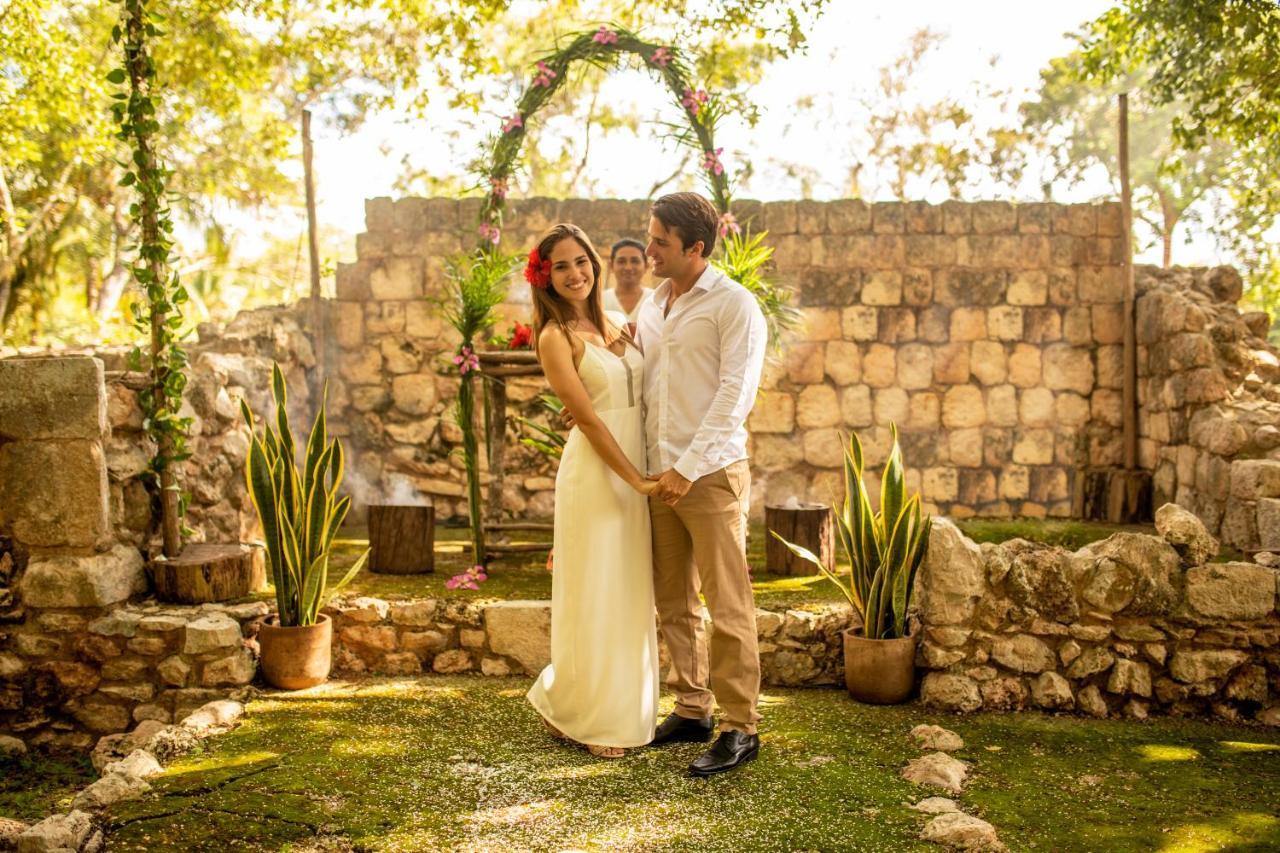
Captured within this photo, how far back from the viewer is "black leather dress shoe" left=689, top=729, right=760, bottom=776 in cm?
315

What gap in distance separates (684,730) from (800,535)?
1.96 m

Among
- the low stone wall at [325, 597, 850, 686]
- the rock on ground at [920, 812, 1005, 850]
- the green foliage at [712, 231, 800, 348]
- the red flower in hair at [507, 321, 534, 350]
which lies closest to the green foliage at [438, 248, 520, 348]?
the red flower in hair at [507, 321, 534, 350]

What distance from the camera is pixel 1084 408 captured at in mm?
7199

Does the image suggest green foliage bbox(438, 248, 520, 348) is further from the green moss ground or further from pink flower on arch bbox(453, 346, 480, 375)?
the green moss ground

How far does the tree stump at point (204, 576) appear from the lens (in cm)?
444

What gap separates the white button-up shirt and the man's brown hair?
5.0 inches

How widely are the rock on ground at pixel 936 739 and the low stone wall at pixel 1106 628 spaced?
382 millimetres

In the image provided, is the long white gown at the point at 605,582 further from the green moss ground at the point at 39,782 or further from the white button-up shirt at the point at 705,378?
the green moss ground at the point at 39,782

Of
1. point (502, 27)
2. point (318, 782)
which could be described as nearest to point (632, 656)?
point (318, 782)

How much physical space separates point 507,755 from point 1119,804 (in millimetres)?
1887

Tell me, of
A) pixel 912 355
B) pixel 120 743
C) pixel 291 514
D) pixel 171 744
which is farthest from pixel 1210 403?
pixel 120 743

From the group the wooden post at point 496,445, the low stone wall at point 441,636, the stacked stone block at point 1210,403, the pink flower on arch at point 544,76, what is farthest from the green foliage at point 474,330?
the stacked stone block at point 1210,403

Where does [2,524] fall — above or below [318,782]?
above

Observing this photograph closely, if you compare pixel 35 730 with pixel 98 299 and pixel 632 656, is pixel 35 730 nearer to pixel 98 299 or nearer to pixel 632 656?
pixel 632 656
